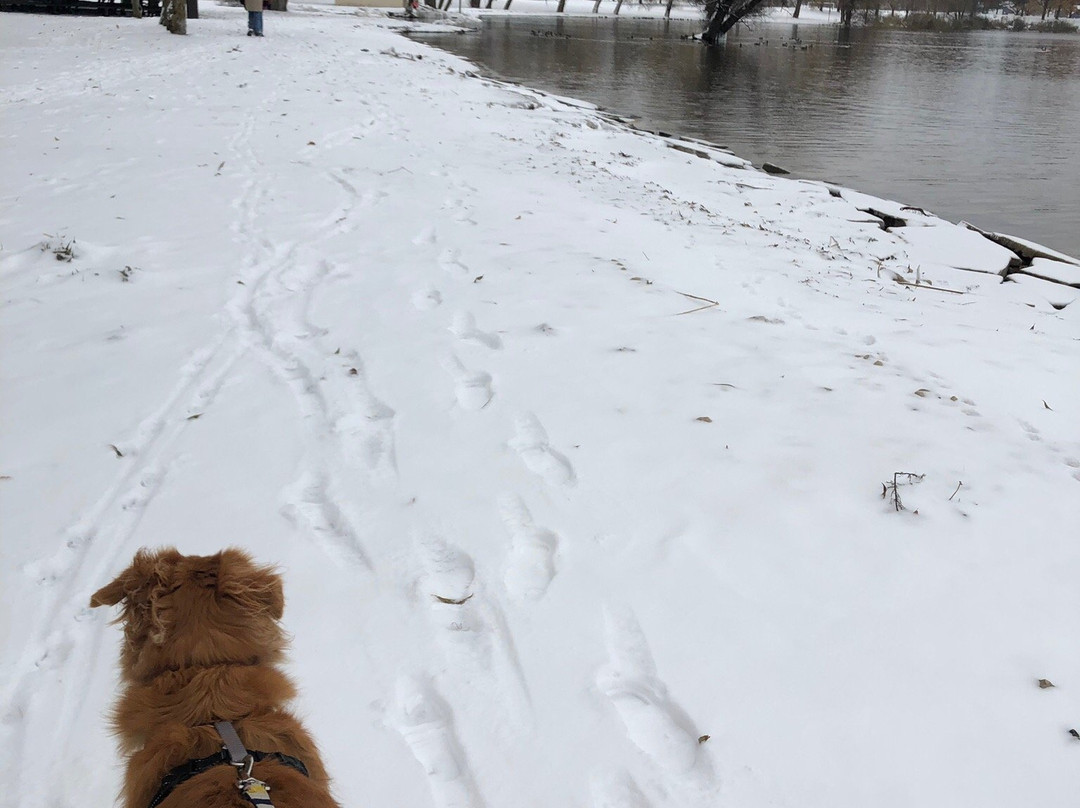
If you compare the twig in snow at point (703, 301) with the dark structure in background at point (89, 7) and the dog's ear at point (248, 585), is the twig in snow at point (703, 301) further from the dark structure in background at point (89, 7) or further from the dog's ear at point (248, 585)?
the dark structure in background at point (89, 7)

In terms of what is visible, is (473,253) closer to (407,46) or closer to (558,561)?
(558,561)

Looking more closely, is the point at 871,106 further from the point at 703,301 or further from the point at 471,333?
the point at 471,333

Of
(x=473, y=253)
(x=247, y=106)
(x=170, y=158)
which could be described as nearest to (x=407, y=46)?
(x=247, y=106)

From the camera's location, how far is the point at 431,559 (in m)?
3.20

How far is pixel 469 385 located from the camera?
4.55 meters

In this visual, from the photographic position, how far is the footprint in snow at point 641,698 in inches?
94.4

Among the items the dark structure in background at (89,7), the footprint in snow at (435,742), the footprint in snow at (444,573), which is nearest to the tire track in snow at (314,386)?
the footprint in snow at (444,573)

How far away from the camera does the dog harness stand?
5.25 feet

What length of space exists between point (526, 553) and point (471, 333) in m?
2.34

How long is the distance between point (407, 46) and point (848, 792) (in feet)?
98.8

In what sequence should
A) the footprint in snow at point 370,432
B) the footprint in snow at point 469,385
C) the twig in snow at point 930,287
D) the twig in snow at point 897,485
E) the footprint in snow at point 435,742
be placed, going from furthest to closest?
the twig in snow at point 930,287, the footprint in snow at point 469,385, the footprint in snow at point 370,432, the twig in snow at point 897,485, the footprint in snow at point 435,742

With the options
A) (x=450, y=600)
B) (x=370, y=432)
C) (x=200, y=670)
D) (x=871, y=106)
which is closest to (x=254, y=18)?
(x=871, y=106)

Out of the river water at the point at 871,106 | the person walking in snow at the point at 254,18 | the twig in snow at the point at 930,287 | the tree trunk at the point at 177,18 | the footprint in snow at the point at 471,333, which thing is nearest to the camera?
the footprint in snow at the point at 471,333

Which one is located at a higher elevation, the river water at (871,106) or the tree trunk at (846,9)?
the tree trunk at (846,9)
